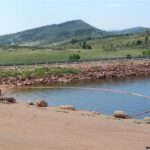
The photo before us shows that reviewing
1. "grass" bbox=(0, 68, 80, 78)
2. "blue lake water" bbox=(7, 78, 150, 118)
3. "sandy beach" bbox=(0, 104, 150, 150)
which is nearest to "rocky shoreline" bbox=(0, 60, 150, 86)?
"grass" bbox=(0, 68, 80, 78)

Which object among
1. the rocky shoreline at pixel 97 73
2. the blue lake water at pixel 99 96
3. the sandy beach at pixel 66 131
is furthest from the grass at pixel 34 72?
the sandy beach at pixel 66 131

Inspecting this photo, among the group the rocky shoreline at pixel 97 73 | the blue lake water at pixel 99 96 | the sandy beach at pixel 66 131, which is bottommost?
the blue lake water at pixel 99 96

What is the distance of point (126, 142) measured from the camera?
20578 mm

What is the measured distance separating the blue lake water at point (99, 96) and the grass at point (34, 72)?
5652 mm

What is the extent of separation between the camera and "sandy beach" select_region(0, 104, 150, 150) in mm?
20000

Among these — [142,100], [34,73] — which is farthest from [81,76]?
[142,100]

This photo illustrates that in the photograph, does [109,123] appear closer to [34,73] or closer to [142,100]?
[142,100]

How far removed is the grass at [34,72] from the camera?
60.3m

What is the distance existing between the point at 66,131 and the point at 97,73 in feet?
145

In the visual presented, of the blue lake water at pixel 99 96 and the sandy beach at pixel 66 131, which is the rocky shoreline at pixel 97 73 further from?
the sandy beach at pixel 66 131

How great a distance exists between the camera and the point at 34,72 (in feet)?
205

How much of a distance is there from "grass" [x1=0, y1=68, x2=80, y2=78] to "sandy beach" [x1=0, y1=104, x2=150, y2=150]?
104ft

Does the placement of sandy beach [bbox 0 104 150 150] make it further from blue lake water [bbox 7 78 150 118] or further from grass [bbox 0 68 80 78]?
grass [bbox 0 68 80 78]

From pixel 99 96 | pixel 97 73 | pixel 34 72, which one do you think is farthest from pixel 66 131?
pixel 97 73
